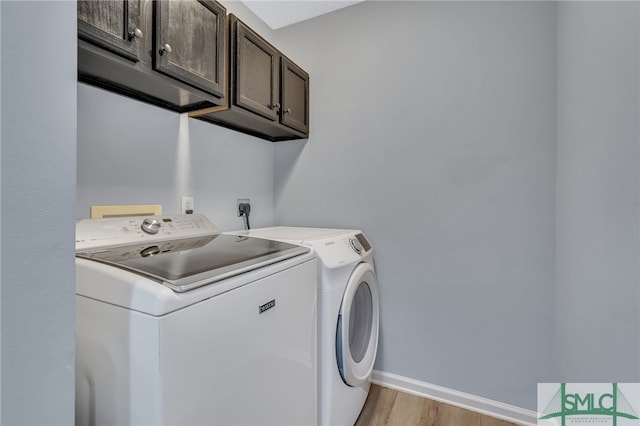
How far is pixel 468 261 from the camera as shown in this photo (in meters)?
1.57

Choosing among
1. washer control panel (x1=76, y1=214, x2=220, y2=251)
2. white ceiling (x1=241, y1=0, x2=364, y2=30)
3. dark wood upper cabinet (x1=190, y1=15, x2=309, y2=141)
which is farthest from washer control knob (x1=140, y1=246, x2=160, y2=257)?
white ceiling (x1=241, y1=0, x2=364, y2=30)

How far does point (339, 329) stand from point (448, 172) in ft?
3.46

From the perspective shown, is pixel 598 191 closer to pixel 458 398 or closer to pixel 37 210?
pixel 458 398

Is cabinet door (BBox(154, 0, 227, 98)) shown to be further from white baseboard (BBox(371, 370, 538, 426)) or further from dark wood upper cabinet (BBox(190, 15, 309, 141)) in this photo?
white baseboard (BBox(371, 370, 538, 426))

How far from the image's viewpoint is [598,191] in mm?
908

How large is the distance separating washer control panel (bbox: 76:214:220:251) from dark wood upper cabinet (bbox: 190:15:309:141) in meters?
0.58

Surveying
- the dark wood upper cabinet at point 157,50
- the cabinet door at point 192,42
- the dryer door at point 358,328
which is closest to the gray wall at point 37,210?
the dark wood upper cabinet at point 157,50

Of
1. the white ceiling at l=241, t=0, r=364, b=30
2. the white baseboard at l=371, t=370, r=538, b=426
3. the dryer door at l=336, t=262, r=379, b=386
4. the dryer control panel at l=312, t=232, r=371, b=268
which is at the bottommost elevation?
the white baseboard at l=371, t=370, r=538, b=426

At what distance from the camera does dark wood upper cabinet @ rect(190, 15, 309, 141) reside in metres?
1.37

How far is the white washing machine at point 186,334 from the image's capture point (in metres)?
0.60

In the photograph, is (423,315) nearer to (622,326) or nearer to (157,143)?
(622,326)

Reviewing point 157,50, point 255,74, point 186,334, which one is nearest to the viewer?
point 186,334

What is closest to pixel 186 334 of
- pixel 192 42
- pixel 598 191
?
pixel 192 42

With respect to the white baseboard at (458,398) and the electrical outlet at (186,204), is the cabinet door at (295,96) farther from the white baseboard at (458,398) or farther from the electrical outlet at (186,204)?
the white baseboard at (458,398)
